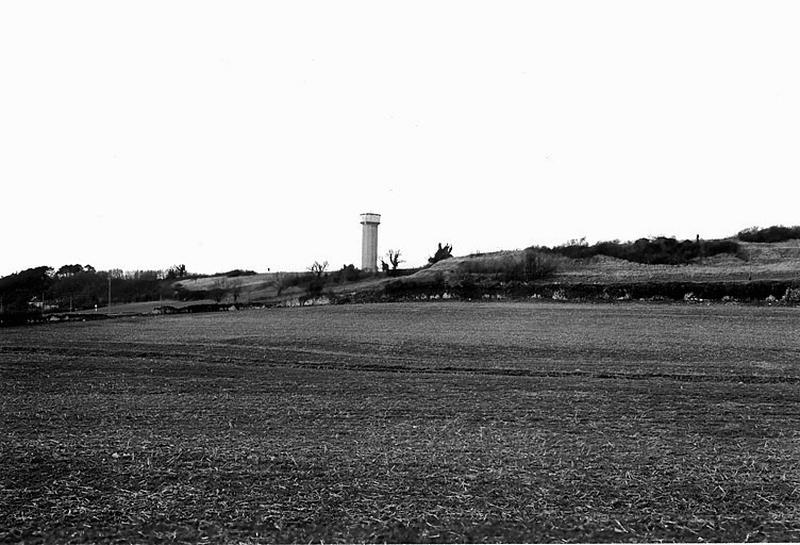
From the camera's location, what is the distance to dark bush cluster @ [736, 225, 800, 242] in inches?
1731

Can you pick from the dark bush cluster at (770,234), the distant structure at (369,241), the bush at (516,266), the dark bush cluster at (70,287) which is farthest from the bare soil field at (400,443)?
the dark bush cluster at (770,234)

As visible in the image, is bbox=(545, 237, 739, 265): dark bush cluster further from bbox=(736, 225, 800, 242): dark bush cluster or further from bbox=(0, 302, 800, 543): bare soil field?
bbox=(0, 302, 800, 543): bare soil field

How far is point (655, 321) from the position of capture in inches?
1073

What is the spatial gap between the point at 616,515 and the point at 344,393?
7585 mm

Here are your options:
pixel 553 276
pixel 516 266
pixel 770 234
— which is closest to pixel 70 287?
pixel 516 266

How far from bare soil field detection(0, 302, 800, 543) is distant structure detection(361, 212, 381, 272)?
653 inches

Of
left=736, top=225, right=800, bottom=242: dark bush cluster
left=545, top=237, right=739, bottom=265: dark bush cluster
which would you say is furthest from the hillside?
left=736, top=225, right=800, bottom=242: dark bush cluster

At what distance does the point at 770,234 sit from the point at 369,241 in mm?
26618

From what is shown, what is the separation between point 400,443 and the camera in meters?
9.41

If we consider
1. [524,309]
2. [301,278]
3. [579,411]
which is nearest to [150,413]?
[579,411]

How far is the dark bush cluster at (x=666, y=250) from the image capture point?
41.5m

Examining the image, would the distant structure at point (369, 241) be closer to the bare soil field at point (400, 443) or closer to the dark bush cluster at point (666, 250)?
the dark bush cluster at point (666, 250)

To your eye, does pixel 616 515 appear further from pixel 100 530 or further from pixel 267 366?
pixel 267 366

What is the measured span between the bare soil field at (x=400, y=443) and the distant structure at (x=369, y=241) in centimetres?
1658
